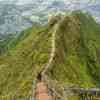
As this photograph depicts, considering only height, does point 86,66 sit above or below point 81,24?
below

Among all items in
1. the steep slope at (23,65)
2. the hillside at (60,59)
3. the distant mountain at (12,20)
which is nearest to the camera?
the steep slope at (23,65)

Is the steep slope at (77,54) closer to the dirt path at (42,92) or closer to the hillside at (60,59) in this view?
the hillside at (60,59)

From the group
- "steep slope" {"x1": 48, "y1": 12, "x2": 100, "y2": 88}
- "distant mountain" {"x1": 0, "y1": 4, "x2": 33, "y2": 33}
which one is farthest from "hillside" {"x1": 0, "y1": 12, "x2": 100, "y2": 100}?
"distant mountain" {"x1": 0, "y1": 4, "x2": 33, "y2": 33}

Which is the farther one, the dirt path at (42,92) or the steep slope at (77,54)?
the steep slope at (77,54)

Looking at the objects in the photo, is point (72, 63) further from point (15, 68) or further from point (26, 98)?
point (26, 98)

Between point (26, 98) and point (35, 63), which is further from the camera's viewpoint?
point (35, 63)

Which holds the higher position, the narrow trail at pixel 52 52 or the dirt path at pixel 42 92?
the narrow trail at pixel 52 52

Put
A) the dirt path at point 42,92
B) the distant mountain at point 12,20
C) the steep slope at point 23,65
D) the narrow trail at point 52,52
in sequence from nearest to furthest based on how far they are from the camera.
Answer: the dirt path at point 42,92 < the narrow trail at point 52,52 < the steep slope at point 23,65 < the distant mountain at point 12,20

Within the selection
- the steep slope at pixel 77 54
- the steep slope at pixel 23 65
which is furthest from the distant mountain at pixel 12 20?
the steep slope at pixel 23 65

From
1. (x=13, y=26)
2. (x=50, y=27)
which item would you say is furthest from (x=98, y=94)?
(x=13, y=26)
